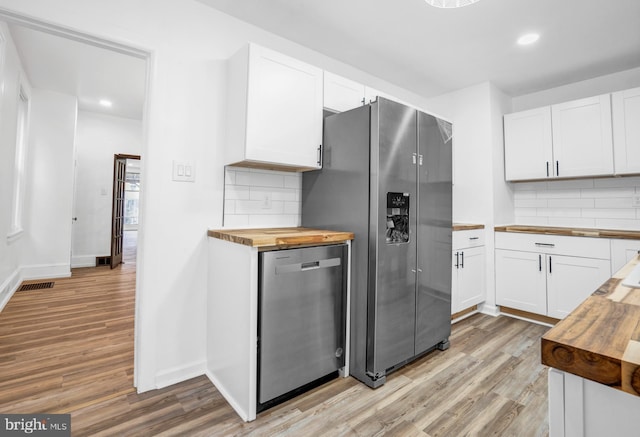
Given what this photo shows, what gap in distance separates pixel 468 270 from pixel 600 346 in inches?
111

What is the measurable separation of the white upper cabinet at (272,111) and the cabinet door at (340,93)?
0.25ft

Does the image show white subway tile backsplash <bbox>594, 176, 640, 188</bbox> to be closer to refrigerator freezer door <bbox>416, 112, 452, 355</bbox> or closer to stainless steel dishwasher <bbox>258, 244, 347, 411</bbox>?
refrigerator freezer door <bbox>416, 112, 452, 355</bbox>

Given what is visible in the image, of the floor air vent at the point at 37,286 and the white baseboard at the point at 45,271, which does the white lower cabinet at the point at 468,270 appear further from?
the white baseboard at the point at 45,271

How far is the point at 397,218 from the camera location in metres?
2.11

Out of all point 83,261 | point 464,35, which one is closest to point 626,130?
point 464,35

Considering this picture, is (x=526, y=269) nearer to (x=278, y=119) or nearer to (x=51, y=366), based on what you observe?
(x=278, y=119)

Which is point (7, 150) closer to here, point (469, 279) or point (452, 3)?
point (452, 3)

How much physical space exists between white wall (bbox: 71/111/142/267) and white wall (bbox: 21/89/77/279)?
716 mm

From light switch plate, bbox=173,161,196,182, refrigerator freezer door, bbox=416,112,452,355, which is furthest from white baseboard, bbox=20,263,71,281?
refrigerator freezer door, bbox=416,112,452,355

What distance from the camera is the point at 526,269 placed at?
3.15 metres

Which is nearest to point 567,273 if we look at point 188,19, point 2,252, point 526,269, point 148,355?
point 526,269

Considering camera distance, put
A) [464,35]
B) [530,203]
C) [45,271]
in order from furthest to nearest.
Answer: [45,271] < [530,203] < [464,35]

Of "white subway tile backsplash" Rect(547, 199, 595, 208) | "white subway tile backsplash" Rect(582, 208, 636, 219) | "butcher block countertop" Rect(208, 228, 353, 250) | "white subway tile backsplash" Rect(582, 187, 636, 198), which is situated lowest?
"butcher block countertop" Rect(208, 228, 353, 250)

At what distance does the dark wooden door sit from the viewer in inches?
213
